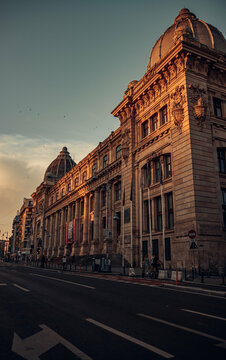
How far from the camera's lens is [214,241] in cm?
2314

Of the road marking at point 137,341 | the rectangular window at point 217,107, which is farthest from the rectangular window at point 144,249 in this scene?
the road marking at point 137,341

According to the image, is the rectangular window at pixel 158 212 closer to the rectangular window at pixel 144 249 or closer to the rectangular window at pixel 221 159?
the rectangular window at pixel 144 249

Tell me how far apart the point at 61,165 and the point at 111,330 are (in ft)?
309

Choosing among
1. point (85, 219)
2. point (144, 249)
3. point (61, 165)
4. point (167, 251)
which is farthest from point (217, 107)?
point (61, 165)

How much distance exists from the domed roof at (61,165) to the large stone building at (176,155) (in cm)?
5488

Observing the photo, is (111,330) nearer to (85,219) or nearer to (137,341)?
(137,341)

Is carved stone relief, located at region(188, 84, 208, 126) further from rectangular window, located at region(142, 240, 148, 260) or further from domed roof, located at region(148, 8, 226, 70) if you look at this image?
rectangular window, located at region(142, 240, 148, 260)

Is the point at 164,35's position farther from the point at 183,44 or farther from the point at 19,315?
the point at 19,315

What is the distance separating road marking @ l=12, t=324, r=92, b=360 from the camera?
441 centimetres

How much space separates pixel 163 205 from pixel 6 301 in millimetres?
20214

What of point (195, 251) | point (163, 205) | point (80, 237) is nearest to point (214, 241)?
point (195, 251)

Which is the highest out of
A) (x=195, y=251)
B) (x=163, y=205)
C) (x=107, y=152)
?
(x=107, y=152)

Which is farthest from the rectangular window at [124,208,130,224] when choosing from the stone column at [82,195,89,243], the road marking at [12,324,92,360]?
the road marking at [12,324,92,360]

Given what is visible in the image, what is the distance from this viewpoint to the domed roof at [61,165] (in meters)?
94.9
